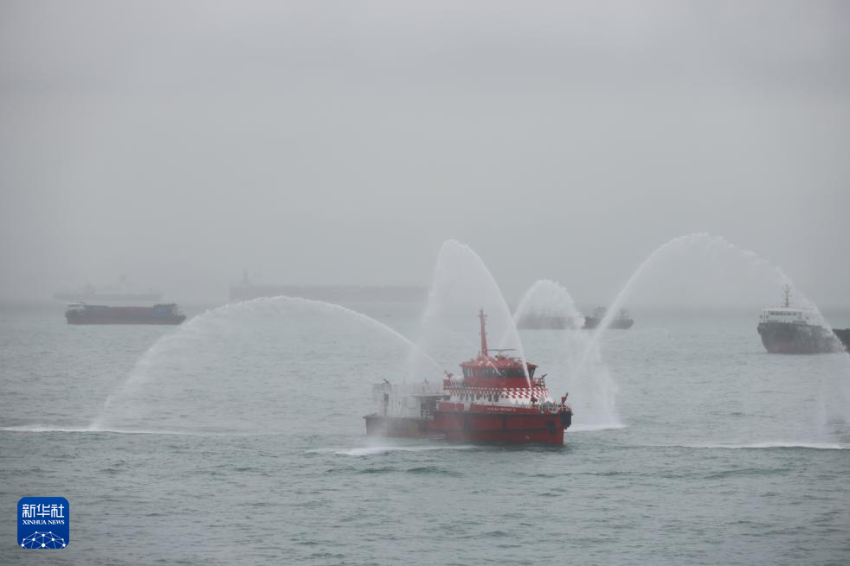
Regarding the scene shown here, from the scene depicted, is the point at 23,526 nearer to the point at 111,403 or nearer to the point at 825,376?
the point at 111,403

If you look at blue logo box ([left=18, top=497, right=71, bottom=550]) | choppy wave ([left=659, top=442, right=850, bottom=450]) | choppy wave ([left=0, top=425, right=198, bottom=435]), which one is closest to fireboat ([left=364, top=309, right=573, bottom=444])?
choppy wave ([left=659, top=442, right=850, bottom=450])

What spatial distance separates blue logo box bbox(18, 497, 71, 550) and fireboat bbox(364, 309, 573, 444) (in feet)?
91.4

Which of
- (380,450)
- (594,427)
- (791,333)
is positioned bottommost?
(380,450)

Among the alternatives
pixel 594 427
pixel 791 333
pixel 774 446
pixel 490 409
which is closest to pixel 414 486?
pixel 490 409

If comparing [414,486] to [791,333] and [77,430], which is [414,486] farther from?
[791,333]

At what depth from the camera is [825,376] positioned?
491ft

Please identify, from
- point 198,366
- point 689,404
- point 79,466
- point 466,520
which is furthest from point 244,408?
point 198,366

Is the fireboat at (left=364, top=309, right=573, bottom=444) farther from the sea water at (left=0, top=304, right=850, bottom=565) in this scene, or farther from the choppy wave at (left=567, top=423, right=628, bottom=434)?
the choppy wave at (left=567, top=423, right=628, bottom=434)

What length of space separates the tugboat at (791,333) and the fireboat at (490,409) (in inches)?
5038

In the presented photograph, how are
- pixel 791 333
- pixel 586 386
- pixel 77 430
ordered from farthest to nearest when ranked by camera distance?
pixel 791 333 < pixel 586 386 < pixel 77 430

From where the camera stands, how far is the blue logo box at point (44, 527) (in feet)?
168

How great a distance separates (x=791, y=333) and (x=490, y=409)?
132m

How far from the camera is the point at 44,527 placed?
5281cm

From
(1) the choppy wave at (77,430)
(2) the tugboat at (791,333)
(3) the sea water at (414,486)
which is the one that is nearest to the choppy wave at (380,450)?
(3) the sea water at (414,486)
